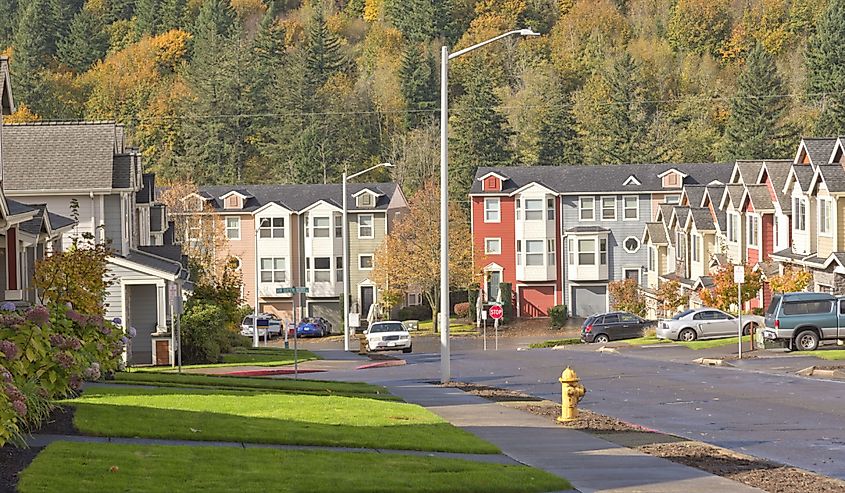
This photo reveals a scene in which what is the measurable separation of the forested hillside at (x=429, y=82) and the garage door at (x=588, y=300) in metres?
21.2

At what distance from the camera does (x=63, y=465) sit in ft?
49.9

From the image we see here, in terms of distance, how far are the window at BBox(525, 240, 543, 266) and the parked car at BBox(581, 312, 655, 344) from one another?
23937mm

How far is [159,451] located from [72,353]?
11.2 ft

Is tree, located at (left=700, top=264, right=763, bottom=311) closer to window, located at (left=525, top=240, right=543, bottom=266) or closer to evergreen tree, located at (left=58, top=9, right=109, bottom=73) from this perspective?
window, located at (left=525, top=240, right=543, bottom=266)

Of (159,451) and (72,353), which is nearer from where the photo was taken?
(159,451)

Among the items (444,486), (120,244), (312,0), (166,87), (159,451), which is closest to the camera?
(444,486)

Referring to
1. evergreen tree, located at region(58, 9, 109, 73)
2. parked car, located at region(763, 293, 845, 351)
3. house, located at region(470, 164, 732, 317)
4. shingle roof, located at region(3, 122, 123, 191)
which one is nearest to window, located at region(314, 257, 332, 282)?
house, located at region(470, 164, 732, 317)

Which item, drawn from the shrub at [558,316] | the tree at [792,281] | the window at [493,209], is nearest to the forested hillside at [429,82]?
the window at [493,209]

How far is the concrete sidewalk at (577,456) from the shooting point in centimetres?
1585

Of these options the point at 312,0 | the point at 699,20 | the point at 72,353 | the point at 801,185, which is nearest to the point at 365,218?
the point at 801,185

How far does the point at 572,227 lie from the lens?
89438 millimetres

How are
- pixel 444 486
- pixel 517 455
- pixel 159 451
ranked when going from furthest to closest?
pixel 517 455, pixel 159 451, pixel 444 486

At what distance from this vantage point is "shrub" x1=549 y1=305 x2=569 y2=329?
83.1 metres

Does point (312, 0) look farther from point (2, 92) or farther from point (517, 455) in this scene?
point (517, 455)
